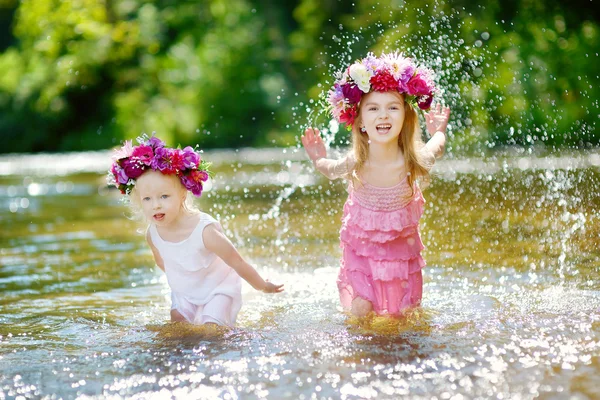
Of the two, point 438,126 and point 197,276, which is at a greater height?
point 438,126

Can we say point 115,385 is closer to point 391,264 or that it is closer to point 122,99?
point 391,264

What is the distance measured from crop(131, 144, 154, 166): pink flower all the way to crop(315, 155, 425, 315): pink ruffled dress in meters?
1.08

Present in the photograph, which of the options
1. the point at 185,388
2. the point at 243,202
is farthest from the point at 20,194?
the point at 185,388

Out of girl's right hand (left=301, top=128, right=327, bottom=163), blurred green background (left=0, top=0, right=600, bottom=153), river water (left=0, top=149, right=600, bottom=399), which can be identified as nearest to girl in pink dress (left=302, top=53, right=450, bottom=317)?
girl's right hand (left=301, top=128, right=327, bottom=163)

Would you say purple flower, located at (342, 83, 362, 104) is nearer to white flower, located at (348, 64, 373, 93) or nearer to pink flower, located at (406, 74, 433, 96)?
white flower, located at (348, 64, 373, 93)

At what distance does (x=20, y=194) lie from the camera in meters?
16.6

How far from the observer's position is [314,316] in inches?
220

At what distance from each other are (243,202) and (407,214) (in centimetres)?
740

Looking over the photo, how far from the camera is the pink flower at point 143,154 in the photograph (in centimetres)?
520

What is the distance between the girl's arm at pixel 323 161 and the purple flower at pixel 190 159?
2.21ft

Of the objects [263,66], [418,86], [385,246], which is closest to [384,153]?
[418,86]

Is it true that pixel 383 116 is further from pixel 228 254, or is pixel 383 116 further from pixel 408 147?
pixel 228 254

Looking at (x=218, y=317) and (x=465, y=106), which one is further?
(x=465, y=106)

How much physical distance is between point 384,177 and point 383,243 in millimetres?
395
